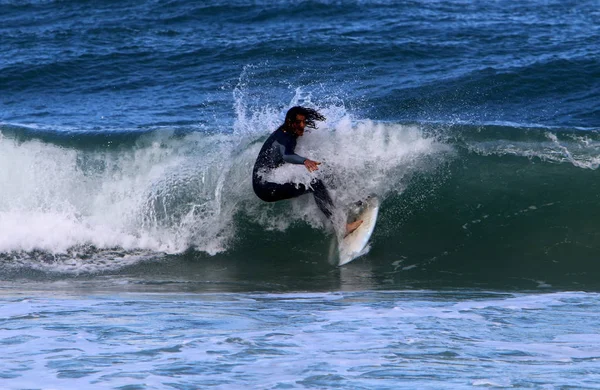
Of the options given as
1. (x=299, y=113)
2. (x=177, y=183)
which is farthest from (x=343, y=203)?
(x=177, y=183)

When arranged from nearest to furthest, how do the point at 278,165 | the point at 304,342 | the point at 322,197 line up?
the point at 304,342, the point at 278,165, the point at 322,197

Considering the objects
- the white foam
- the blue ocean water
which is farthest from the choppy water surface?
the white foam

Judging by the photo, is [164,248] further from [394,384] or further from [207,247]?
[394,384]

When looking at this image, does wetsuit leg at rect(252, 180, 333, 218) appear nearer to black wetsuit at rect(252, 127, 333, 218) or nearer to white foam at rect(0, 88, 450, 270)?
black wetsuit at rect(252, 127, 333, 218)

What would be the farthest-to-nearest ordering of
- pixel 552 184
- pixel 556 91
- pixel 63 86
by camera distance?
1. pixel 63 86
2. pixel 556 91
3. pixel 552 184

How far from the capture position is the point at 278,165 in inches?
347

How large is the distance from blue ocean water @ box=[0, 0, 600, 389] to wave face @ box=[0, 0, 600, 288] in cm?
3

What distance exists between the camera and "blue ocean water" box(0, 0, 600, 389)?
587 centimetres

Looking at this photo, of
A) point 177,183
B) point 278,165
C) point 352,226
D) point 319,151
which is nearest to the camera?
point 278,165

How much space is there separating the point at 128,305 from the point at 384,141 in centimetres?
410

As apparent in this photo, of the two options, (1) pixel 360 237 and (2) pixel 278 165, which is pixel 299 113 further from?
(1) pixel 360 237

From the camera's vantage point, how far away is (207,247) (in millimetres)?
9883

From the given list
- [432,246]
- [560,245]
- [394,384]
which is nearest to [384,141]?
[432,246]

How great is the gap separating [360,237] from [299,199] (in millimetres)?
1076
